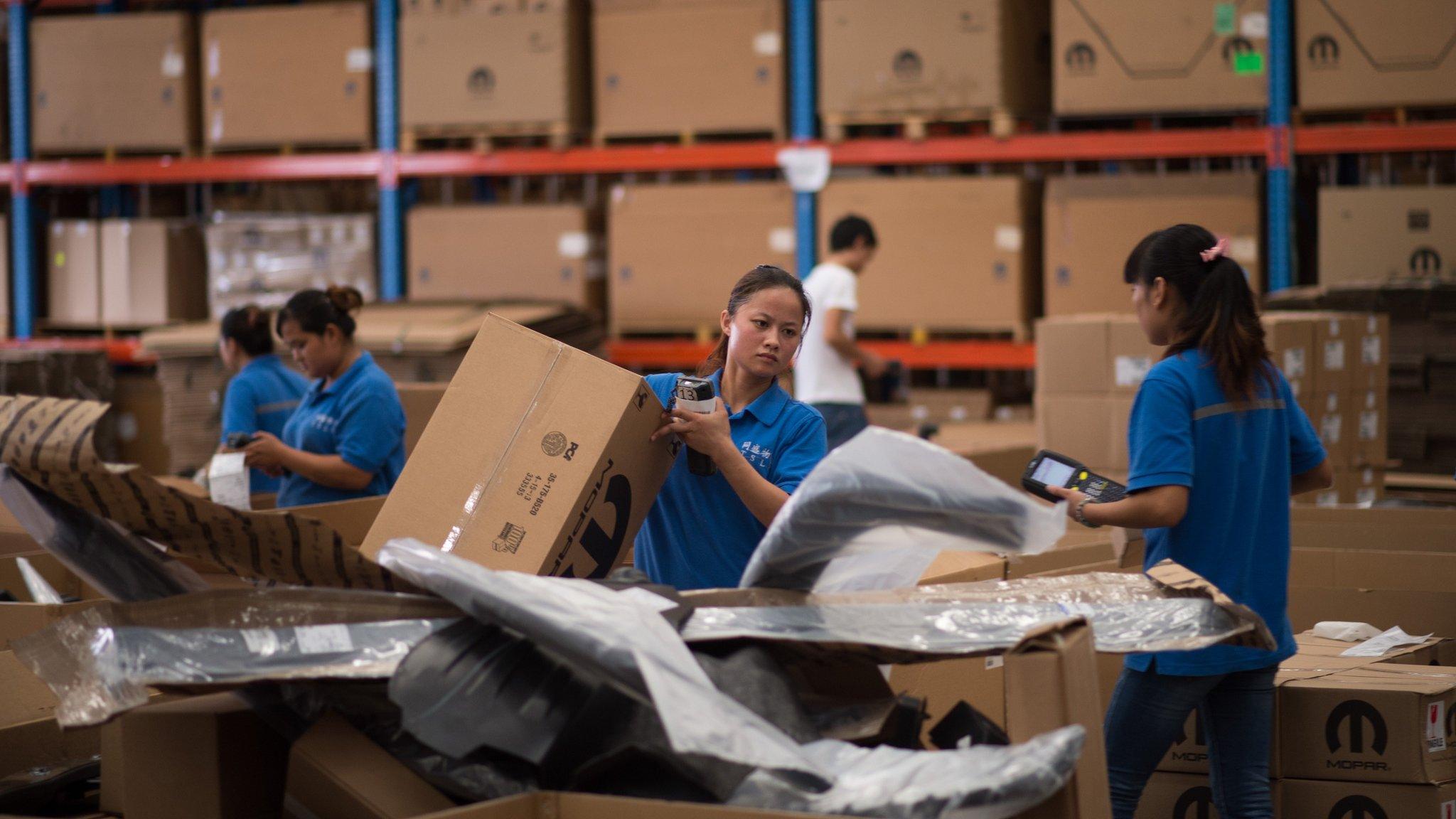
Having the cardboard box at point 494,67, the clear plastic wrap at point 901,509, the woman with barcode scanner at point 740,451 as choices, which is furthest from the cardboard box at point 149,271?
→ the clear plastic wrap at point 901,509

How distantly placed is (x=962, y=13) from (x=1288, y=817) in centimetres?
470

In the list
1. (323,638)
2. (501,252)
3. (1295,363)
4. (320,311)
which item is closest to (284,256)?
(501,252)

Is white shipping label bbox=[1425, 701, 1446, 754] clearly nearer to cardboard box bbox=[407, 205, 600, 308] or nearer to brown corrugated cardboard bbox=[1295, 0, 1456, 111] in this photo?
brown corrugated cardboard bbox=[1295, 0, 1456, 111]

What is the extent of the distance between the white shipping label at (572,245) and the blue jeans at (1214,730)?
5.31 m

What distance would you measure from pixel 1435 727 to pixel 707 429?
4.75 feet

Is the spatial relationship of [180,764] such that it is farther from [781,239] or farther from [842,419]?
[781,239]

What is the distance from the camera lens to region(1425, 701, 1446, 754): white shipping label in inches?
99.9

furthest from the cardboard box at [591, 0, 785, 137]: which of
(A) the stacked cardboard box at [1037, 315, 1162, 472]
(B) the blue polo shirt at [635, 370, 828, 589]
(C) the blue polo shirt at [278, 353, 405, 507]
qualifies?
(B) the blue polo shirt at [635, 370, 828, 589]

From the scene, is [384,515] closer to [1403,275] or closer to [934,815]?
[934,815]

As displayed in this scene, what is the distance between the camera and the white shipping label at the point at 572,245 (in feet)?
24.2

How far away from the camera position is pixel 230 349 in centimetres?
499

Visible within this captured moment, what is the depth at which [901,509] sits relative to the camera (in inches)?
66.1

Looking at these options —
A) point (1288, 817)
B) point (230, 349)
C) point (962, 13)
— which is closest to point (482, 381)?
point (1288, 817)

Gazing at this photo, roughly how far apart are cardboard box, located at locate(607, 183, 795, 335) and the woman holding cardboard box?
10.3 ft
